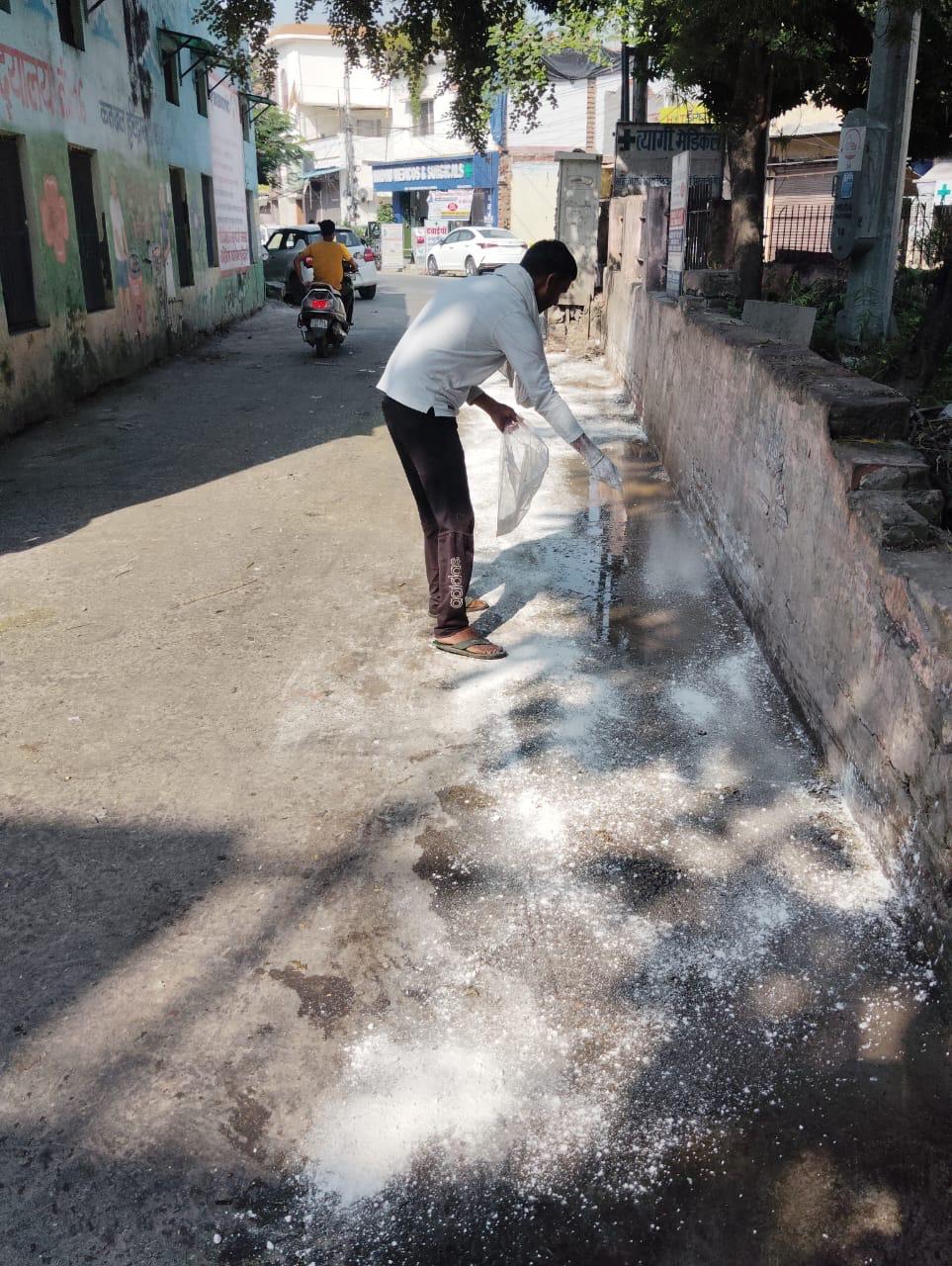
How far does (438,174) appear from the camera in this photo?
4169 cm

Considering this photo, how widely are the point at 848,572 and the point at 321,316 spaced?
11.4 m

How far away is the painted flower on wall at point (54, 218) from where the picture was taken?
32.0ft

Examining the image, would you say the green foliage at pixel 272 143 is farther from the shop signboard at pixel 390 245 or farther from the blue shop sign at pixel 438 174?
the blue shop sign at pixel 438 174

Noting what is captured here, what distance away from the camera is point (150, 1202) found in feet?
6.55

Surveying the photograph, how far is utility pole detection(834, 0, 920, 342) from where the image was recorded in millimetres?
8625

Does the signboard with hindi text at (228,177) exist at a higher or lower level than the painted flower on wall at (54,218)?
higher

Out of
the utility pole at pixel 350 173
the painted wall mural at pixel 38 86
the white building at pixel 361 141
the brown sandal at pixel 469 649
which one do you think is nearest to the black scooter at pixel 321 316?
the painted wall mural at pixel 38 86

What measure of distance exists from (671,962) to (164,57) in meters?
15.1

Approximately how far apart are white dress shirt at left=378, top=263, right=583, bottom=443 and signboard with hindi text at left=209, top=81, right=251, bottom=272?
14.9 meters

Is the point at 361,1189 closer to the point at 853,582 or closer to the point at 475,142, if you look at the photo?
the point at 853,582

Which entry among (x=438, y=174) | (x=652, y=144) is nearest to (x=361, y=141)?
(x=438, y=174)

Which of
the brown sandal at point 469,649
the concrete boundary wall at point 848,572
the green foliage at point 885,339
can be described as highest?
the green foliage at point 885,339

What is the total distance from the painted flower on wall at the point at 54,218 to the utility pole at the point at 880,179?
7203mm

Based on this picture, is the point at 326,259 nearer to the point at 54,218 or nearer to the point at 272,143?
the point at 54,218
